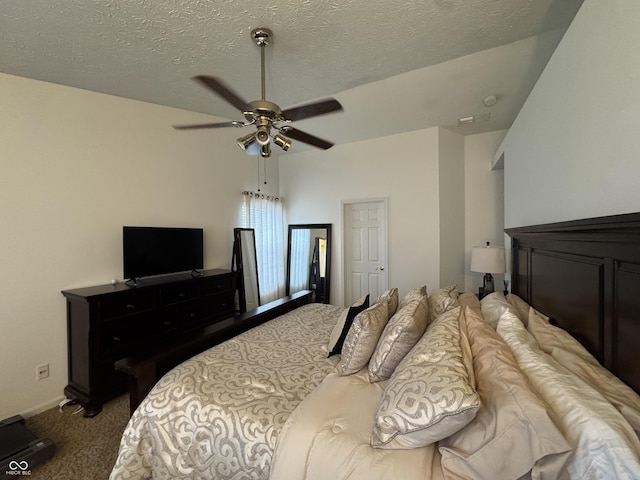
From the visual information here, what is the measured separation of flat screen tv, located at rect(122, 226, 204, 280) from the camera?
269 centimetres

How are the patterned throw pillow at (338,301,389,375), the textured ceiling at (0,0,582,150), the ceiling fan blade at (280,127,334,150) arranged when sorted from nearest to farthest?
1. the patterned throw pillow at (338,301,389,375)
2. the textured ceiling at (0,0,582,150)
3. the ceiling fan blade at (280,127,334,150)

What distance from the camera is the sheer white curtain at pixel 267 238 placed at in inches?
168

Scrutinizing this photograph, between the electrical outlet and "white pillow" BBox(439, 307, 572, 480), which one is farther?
the electrical outlet

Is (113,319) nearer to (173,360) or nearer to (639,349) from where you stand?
(173,360)

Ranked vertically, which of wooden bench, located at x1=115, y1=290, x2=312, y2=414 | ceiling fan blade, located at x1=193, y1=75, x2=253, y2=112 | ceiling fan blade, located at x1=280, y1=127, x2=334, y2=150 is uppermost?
ceiling fan blade, located at x1=193, y1=75, x2=253, y2=112

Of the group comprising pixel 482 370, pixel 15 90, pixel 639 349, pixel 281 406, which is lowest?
pixel 281 406

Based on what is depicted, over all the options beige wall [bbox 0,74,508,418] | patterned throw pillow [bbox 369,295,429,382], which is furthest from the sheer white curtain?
patterned throw pillow [bbox 369,295,429,382]

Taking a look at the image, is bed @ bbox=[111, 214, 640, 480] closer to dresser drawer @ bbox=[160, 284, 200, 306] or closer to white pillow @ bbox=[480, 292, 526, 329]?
white pillow @ bbox=[480, 292, 526, 329]

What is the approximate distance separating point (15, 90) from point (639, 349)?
13.1 ft

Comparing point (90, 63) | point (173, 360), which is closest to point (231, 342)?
point (173, 360)

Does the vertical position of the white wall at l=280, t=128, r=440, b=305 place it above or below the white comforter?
above

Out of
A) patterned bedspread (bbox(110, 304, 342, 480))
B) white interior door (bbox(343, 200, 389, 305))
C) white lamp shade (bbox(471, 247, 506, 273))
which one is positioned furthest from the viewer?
white interior door (bbox(343, 200, 389, 305))

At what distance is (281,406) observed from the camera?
1.25m

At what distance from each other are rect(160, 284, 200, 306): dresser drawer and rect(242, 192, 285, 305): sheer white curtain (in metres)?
1.28
